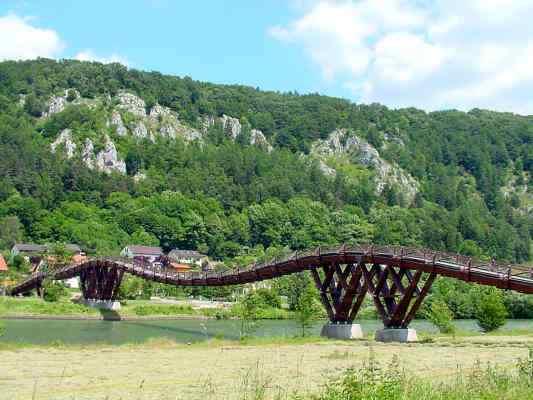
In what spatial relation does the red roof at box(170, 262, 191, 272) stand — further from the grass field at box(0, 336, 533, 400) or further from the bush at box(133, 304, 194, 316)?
the grass field at box(0, 336, 533, 400)

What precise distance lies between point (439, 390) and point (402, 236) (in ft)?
598

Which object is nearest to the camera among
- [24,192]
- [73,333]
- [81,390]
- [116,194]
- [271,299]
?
[81,390]

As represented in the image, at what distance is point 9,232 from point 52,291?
2693 inches

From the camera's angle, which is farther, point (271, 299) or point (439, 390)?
point (271, 299)

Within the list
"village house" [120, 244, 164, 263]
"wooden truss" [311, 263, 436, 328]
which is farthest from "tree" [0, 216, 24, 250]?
"wooden truss" [311, 263, 436, 328]

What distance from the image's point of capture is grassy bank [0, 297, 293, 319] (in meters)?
78.0

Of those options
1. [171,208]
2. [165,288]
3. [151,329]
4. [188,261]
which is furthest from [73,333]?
[171,208]

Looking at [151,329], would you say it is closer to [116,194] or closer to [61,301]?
[61,301]

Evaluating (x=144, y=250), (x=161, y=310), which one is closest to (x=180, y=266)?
(x=144, y=250)

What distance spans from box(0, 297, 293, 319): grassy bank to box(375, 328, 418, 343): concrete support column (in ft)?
151

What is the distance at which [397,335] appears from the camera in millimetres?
38062

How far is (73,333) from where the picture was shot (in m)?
57.4

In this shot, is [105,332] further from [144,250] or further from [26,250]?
[144,250]

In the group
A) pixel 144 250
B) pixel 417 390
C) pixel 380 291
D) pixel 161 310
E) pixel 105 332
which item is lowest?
pixel 105 332
